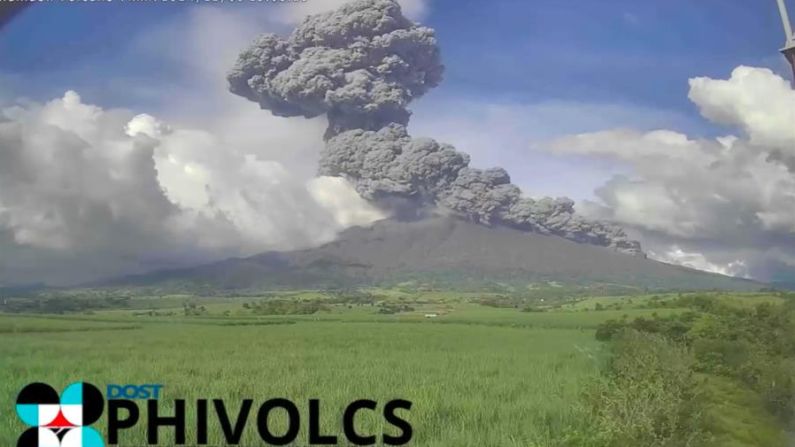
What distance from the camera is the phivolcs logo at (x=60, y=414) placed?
240 cm

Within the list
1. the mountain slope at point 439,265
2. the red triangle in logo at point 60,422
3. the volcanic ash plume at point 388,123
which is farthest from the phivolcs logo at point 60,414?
the volcanic ash plume at point 388,123

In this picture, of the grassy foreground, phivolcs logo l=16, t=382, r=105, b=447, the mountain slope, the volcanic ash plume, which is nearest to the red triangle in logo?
phivolcs logo l=16, t=382, r=105, b=447

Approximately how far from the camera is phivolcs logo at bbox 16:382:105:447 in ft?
7.89

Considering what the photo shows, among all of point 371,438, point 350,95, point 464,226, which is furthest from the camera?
point 350,95

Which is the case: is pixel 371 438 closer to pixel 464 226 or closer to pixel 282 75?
pixel 464 226

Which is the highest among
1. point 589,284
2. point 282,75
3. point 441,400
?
point 282,75

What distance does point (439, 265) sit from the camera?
3.00 meters

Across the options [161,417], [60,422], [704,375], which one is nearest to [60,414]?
[60,422]

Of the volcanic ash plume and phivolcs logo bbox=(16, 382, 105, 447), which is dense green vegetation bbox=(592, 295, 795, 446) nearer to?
the volcanic ash plume

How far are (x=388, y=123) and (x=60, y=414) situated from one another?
1.89 metres

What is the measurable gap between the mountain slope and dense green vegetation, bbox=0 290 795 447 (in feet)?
0.23

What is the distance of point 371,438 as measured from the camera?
8.02ft

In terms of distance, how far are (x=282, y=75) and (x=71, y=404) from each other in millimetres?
1507

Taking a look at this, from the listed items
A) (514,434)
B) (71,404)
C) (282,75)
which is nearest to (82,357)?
(71,404)
